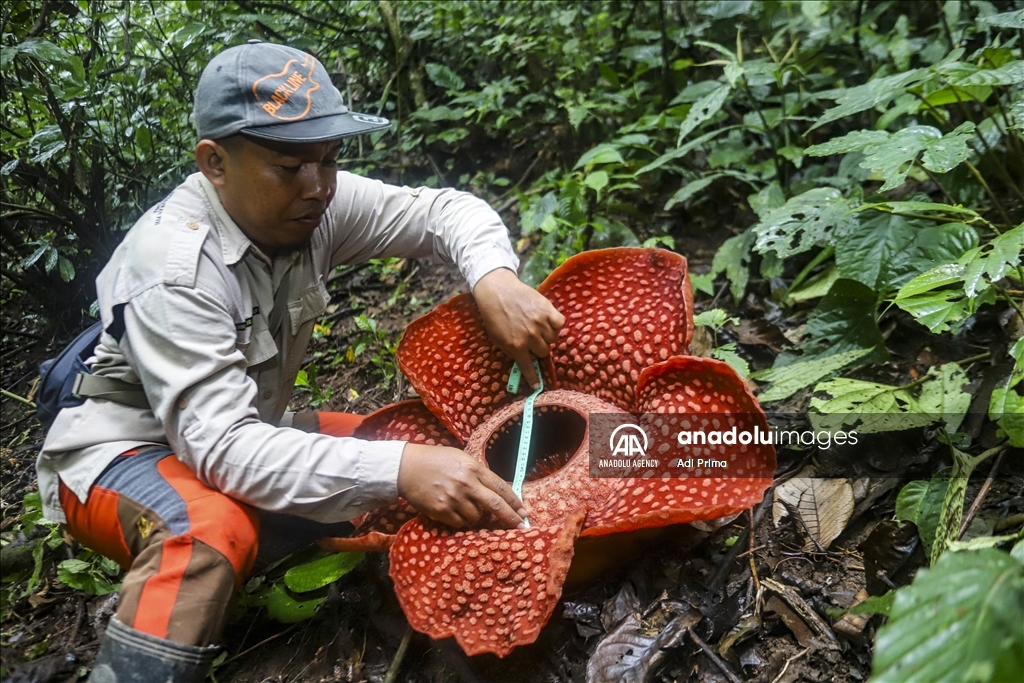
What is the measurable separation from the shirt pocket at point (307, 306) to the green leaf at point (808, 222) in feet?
4.88

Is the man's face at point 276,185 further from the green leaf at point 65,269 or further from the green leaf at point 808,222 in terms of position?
the green leaf at point 808,222

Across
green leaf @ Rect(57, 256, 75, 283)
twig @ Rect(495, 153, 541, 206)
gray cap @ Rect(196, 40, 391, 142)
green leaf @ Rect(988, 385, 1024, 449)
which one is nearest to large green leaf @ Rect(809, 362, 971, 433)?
green leaf @ Rect(988, 385, 1024, 449)

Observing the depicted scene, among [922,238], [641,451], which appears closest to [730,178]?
[922,238]

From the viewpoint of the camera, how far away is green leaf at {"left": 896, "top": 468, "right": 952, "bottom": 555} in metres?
1.86

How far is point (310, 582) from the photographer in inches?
85.8

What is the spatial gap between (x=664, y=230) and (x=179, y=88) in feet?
7.97

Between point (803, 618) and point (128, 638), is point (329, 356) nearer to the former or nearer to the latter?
point (128, 638)

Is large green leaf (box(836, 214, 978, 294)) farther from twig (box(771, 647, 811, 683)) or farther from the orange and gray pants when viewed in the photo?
the orange and gray pants

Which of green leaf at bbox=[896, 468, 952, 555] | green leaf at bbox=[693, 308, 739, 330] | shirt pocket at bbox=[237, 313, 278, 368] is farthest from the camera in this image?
green leaf at bbox=[693, 308, 739, 330]

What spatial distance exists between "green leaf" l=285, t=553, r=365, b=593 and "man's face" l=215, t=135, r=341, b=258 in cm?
96

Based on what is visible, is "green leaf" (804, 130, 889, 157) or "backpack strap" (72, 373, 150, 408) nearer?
"backpack strap" (72, 373, 150, 408)

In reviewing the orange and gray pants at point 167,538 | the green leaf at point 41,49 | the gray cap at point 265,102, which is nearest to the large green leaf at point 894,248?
the gray cap at point 265,102

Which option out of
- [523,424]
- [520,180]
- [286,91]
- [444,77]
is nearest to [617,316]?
[523,424]

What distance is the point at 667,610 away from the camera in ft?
6.27
